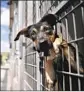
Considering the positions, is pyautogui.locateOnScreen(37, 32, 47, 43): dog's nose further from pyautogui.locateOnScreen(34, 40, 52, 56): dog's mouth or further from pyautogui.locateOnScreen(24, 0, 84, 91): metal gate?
pyautogui.locateOnScreen(24, 0, 84, 91): metal gate

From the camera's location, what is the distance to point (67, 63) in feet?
3.58

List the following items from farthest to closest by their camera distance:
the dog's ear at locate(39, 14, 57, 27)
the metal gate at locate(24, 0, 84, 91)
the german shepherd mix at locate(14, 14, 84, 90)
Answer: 1. the dog's ear at locate(39, 14, 57, 27)
2. the german shepherd mix at locate(14, 14, 84, 90)
3. the metal gate at locate(24, 0, 84, 91)

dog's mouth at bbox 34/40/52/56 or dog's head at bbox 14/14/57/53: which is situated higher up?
dog's head at bbox 14/14/57/53

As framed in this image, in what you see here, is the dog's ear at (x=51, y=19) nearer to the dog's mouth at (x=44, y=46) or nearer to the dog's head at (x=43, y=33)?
the dog's head at (x=43, y=33)

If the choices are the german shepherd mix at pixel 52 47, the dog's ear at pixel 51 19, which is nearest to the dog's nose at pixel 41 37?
the german shepherd mix at pixel 52 47

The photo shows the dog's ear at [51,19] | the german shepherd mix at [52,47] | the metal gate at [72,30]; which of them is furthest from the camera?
the dog's ear at [51,19]

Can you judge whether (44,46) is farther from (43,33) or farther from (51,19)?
(51,19)

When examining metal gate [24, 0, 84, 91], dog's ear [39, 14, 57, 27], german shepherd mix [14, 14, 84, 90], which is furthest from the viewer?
dog's ear [39, 14, 57, 27]

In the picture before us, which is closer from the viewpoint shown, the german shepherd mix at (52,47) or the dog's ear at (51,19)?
the german shepherd mix at (52,47)

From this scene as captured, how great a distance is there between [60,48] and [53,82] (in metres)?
0.25

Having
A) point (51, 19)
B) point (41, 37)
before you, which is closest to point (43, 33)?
point (41, 37)

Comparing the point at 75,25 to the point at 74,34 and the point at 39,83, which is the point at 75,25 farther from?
the point at 39,83

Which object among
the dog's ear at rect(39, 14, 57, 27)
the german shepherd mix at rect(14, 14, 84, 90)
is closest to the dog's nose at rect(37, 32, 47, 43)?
the german shepherd mix at rect(14, 14, 84, 90)

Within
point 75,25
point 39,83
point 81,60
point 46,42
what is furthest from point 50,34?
point 39,83
